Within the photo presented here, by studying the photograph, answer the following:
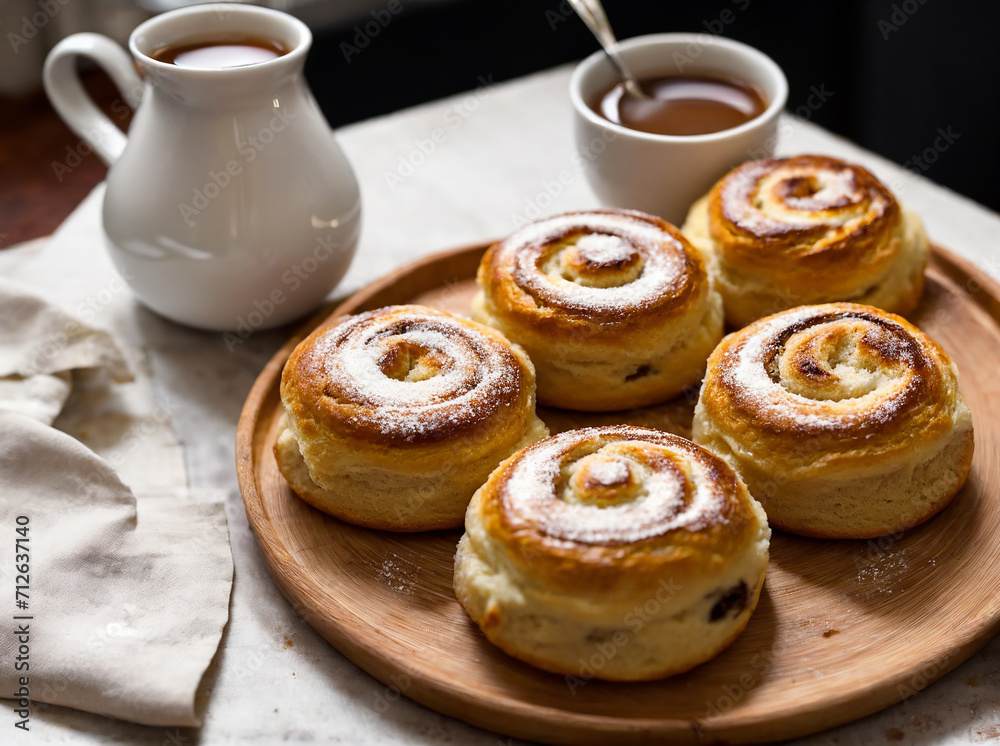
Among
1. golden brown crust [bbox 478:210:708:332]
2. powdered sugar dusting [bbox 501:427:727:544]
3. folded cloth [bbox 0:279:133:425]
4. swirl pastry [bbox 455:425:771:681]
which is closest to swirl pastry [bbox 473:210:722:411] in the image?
golden brown crust [bbox 478:210:708:332]

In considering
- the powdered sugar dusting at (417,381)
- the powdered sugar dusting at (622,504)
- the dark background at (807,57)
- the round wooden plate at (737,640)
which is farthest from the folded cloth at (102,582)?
the dark background at (807,57)

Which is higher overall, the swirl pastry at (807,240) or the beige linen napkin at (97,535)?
the swirl pastry at (807,240)

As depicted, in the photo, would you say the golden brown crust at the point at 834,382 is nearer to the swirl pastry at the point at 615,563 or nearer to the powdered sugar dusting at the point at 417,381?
the swirl pastry at the point at 615,563

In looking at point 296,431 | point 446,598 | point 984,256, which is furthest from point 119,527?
point 984,256

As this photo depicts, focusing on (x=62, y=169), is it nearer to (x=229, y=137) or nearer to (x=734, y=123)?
(x=229, y=137)

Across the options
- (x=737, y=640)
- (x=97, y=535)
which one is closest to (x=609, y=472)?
(x=737, y=640)

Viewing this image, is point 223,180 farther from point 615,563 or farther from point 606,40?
point 615,563
